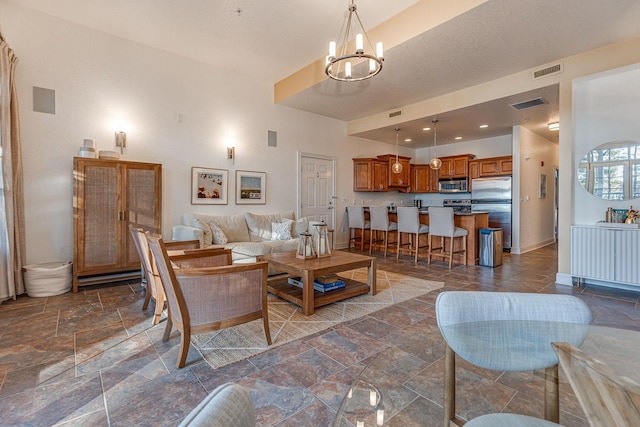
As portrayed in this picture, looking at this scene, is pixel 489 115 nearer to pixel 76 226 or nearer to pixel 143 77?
pixel 143 77

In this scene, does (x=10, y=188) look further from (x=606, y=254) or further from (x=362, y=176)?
(x=606, y=254)

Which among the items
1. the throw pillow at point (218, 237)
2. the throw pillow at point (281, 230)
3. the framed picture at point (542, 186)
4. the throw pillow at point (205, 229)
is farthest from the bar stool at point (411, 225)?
the framed picture at point (542, 186)

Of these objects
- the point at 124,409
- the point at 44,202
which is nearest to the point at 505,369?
the point at 124,409

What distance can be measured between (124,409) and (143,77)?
4422 millimetres

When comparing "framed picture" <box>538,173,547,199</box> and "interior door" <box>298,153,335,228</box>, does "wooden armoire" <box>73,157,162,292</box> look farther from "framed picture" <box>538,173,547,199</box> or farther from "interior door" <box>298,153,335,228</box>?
"framed picture" <box>538,173,547,199</box>

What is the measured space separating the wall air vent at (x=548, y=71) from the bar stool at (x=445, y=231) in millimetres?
2220

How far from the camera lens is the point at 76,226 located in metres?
3.53

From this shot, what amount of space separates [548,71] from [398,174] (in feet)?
13.2

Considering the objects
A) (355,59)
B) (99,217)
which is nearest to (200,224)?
(99,217)

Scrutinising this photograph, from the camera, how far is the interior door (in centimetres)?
623

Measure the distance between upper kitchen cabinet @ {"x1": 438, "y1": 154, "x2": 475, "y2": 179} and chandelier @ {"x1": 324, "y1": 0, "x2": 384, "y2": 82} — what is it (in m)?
4.60

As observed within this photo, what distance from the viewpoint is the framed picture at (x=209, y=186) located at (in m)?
4.79

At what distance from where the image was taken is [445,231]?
16.6 feet

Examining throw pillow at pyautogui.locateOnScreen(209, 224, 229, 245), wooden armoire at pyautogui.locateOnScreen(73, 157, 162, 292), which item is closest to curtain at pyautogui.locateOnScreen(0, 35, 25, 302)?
wooden armoire at pyautogui.locateOnScreen(73, 157, 162, 292)
